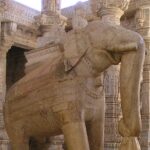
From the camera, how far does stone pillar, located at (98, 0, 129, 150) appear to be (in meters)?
6.41

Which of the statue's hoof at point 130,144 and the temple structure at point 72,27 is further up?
the temple structure at point 72,27

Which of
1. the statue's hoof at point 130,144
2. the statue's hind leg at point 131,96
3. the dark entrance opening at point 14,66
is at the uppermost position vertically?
the dark entrance opening at point 14,66

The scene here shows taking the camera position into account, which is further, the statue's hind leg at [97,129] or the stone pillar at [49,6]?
the stone pillar at [49,6]

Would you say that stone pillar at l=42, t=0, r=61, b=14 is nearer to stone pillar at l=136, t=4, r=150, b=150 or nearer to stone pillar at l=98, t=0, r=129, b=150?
stone pillar at l=98, t=0, r=129, b=150

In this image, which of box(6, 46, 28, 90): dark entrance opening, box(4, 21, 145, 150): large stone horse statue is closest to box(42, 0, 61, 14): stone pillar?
box(4, 21, 145, 150): large stone horse statue

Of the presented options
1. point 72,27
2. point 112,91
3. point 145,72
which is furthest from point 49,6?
point 145,72

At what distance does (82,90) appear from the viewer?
10.9 ft

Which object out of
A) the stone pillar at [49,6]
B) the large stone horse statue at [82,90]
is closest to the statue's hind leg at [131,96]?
the large stone horse statue at [82,90]

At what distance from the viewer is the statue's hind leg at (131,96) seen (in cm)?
316

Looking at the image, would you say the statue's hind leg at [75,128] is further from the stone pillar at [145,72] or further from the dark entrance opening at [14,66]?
the dark entrance opening at [14,66]

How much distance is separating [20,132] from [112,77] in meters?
3.10

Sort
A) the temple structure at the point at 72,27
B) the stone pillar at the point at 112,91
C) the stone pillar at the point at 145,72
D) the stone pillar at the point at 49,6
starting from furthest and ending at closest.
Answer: the stone pillar at the point at 145,72 < the stone pillar at the point at 49,6 < the stone pillar at the point at 112,91 < the temple structure at the point at 72,27

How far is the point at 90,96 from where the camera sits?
11.0 feet

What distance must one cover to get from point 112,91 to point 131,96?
3.40 metres
